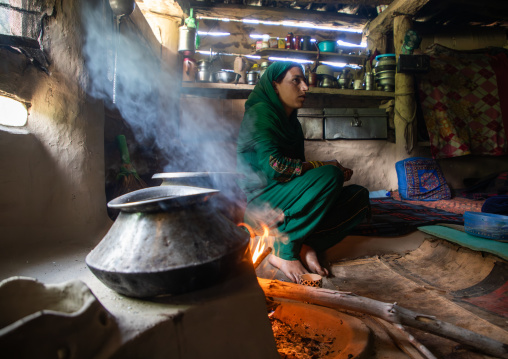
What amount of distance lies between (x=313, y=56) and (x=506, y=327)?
486cm

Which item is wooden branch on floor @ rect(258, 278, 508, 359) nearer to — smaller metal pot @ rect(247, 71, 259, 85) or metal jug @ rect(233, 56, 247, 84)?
smaller metal pot @ rect(247, 71, 259, 85)

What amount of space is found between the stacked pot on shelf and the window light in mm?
4972

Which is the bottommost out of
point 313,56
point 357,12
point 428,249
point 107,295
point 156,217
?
point 428,249

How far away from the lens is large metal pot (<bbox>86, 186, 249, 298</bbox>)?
0.96 metres

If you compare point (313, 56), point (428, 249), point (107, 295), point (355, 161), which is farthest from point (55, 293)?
point (313, 56)

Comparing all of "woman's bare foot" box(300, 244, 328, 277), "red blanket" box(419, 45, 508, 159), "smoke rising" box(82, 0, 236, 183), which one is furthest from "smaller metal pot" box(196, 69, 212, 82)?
"red blanket" box(419, 45, 508, 159)

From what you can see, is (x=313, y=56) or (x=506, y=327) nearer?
(x=506, y=327)

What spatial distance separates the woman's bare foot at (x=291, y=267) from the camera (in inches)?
84.8

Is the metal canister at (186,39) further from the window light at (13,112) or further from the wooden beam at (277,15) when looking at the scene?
the window light at (13,112)

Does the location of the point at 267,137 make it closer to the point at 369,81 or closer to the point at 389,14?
the point at 369,81

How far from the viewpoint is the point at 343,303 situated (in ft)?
4.81

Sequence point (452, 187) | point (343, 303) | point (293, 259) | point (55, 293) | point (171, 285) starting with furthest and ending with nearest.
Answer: point (452, 187)
point (293, 259)
point (343, 303)
point (171, 285)
point (55, 293)

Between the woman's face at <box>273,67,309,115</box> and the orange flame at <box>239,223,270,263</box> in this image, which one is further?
the woman's face at <box>273,67,309,115</box>

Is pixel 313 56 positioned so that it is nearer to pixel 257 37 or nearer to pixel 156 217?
pixel 257 37
